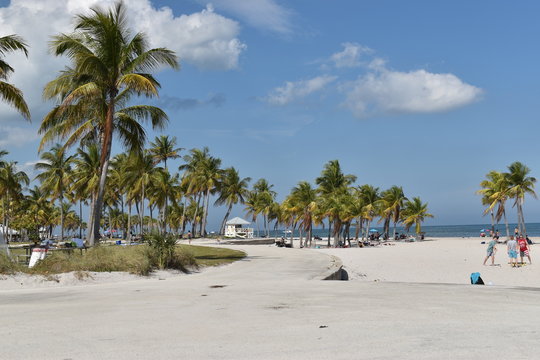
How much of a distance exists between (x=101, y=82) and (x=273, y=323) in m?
16.5

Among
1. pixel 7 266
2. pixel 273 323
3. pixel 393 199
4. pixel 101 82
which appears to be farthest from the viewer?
pixel 393 199

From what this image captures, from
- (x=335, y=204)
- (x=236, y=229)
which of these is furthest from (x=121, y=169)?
(x=236, y=229)

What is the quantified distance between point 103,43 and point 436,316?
17769 millimetres

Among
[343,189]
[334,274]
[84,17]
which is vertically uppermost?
[84,17]

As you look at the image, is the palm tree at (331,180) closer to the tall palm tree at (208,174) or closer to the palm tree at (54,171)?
the tall palm tree at (208,174)

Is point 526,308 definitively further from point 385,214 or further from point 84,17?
point 385,214

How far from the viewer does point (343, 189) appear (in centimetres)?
5475

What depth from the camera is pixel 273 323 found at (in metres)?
7.01

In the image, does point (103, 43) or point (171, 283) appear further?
point (103, 43)

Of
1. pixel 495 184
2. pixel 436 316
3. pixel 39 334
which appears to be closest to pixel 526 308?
pixel 436 316

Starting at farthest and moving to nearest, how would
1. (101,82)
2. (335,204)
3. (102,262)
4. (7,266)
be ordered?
(335,204)
(101,82)
(102,262)
(7,266)

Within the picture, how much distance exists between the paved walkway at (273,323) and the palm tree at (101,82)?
396 inches

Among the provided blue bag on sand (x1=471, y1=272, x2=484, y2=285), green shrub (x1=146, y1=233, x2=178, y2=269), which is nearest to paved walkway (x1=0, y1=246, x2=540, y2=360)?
blue bag on sand (x1=471, y1=272, x2=484, y2=285)

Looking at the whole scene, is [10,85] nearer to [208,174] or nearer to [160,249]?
[160,249]
